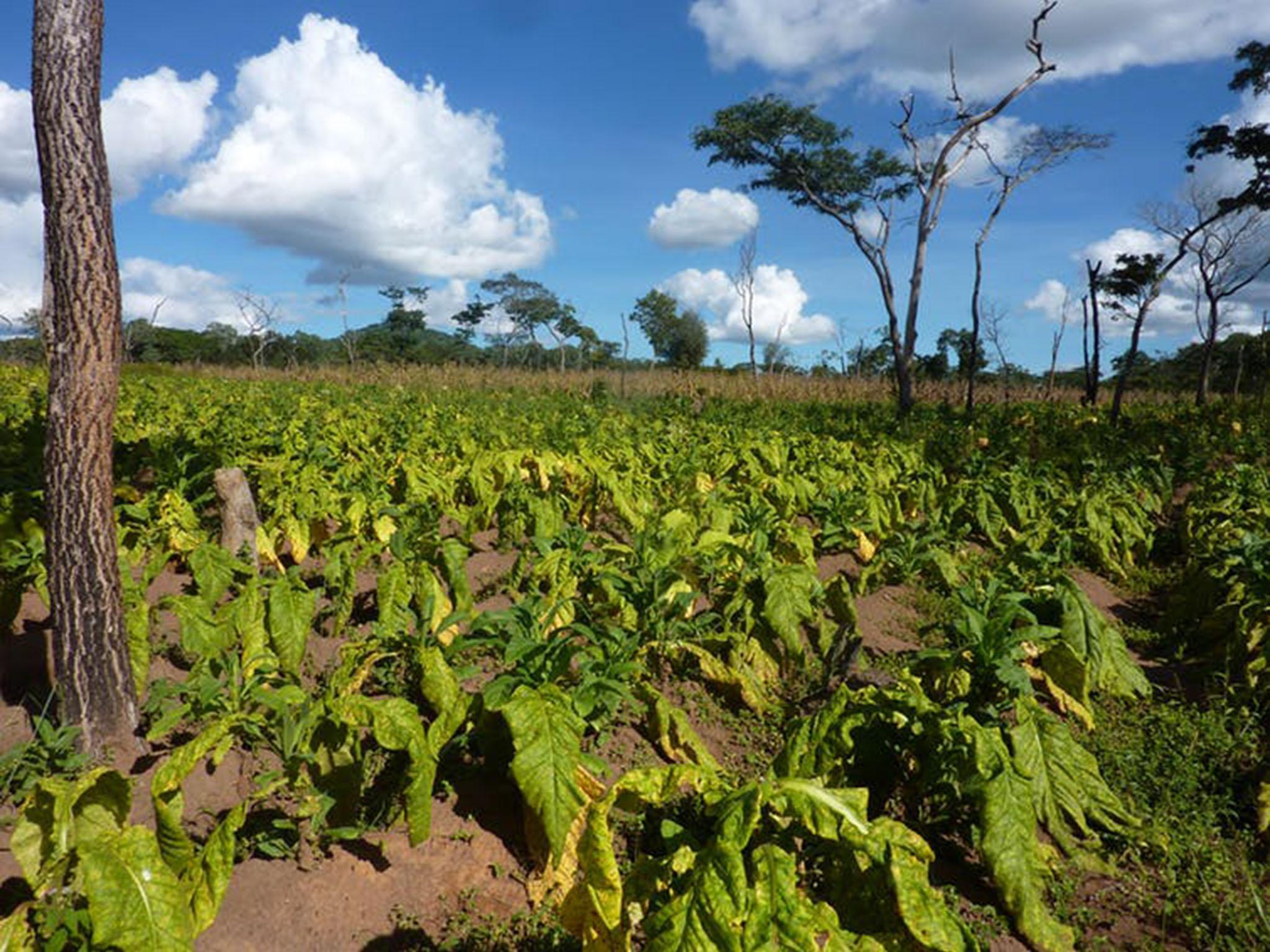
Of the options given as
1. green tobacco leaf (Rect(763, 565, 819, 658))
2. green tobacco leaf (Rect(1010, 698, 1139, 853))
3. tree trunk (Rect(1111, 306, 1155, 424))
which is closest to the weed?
green tobacco leaf (Rect(1010, 698, 1139, 853))

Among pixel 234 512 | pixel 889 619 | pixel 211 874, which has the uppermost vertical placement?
pixel 234 512

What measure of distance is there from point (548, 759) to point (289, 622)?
1.54 meters

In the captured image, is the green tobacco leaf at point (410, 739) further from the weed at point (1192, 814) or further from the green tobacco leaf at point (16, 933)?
the weed at point (1192, 814)

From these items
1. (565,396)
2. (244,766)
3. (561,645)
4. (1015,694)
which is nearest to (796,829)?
(561,645)

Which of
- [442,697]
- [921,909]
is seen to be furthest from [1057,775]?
[442,697]

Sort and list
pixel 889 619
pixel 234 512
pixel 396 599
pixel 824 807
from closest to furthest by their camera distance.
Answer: pixel 824 807 < pixel 396 599 < pixel 234 512 < pixel 889 619

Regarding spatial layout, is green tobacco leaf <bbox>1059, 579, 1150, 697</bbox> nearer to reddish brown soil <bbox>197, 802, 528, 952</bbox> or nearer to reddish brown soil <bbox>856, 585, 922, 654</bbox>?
reddish brown soil <bbox>856, 585, 922, 654</bbox>

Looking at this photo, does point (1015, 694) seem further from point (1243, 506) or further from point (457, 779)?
point (1243, 506)

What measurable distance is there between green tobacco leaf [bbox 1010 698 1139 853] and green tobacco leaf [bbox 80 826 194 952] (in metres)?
2.51

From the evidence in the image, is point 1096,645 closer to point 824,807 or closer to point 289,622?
point 824,807

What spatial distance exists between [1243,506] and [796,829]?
283 inches

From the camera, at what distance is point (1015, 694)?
3.20 meters

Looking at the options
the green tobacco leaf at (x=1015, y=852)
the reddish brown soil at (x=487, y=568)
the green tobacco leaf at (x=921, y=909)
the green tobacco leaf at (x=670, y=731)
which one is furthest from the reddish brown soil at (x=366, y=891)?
the reddish brown soil at (x=487, y=568)

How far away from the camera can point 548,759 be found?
2.16m
